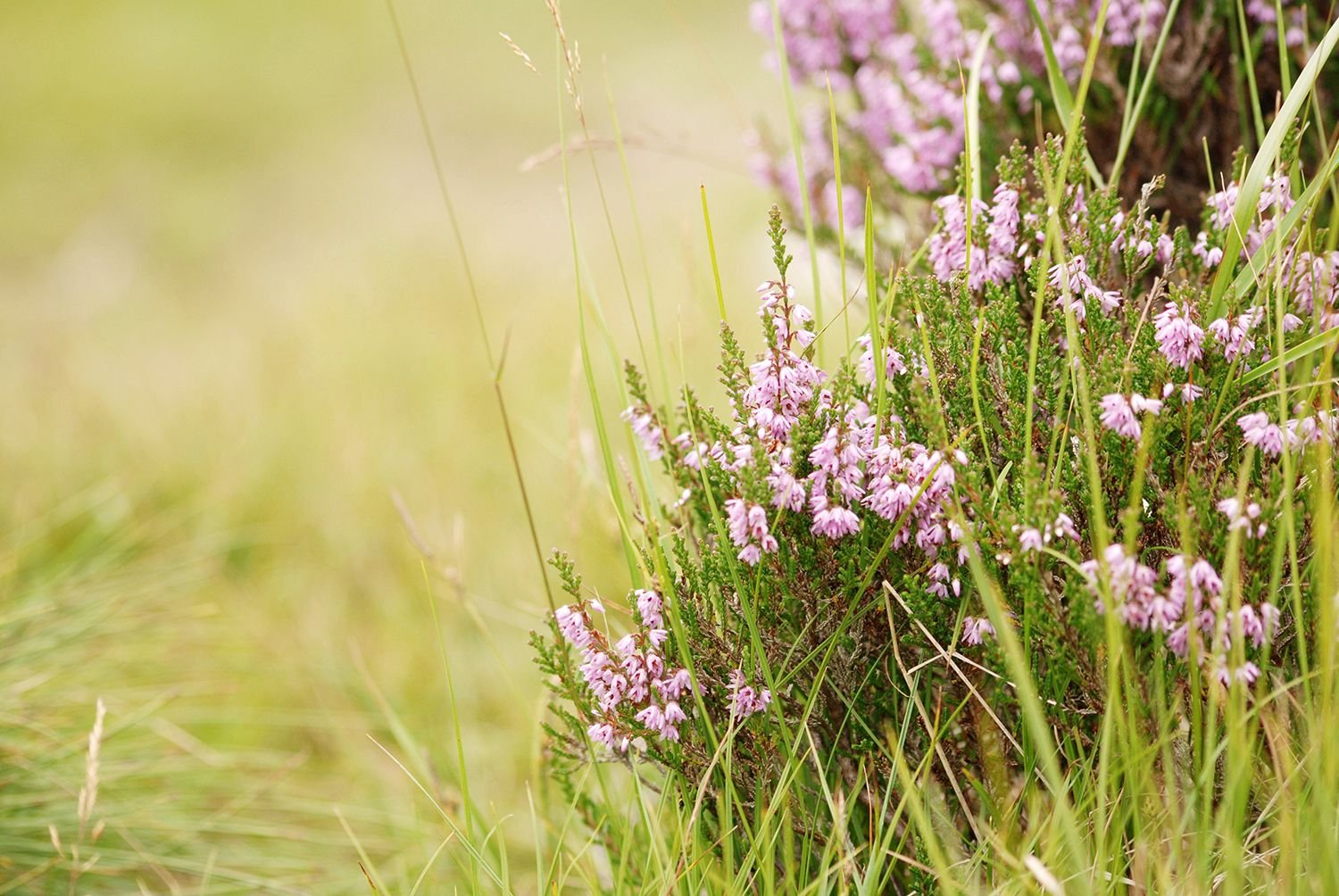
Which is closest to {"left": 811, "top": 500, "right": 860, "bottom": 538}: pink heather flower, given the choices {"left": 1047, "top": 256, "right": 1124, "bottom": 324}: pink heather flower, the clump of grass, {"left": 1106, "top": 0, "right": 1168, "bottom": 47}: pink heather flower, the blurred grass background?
{"left": 1047, "top": 256, "right": 1124, "bottom": 324}: pink heather flower

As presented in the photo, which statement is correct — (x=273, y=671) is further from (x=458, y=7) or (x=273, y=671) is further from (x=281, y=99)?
(x=458, y=7)

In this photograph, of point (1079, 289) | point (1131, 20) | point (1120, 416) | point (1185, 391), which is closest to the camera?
point (1120, 416)

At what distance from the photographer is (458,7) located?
17.2 metres

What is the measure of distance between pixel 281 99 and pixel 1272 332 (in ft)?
48.1

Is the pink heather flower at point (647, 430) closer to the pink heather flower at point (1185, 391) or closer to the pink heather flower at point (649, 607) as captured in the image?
the pink heather flower at point (649, 607)

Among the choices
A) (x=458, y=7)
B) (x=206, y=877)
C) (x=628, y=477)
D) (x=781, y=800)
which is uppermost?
(x=458, y=7)

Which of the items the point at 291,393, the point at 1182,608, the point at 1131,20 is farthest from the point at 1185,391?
the point at 291,393

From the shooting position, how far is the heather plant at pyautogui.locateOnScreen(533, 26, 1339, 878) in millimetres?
1482

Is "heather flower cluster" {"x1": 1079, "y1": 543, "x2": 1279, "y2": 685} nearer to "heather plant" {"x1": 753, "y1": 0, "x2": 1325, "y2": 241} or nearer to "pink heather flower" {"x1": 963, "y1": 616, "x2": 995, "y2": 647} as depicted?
"pink heather flower" {"x1": 963, "y1": 616, "x2": 995, "y2": 647}

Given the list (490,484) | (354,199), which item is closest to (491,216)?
(354,199)

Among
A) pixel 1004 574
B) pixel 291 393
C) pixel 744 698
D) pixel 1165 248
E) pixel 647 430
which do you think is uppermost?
pixel 1165 248

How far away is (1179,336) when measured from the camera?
164 cm

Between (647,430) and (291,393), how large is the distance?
5.03m

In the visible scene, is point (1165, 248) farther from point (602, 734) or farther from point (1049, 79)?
point (602, 734)
